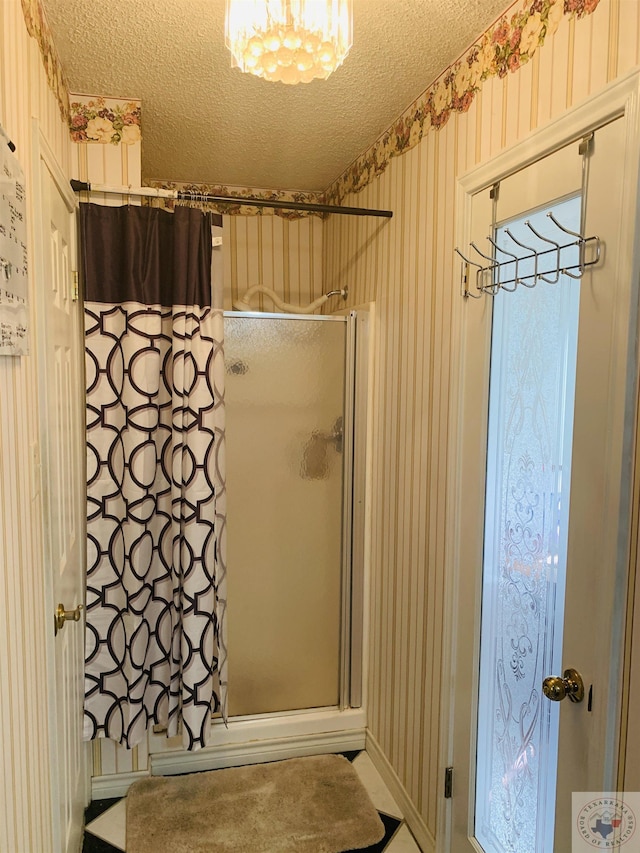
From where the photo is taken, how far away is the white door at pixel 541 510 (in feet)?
4.13

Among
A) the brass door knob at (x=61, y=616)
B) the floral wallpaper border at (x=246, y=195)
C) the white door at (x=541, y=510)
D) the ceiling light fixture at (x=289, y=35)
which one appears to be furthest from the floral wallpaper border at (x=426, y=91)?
the brass door knob at (x=61, y=616)

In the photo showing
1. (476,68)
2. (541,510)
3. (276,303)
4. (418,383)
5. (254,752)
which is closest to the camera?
(541,510)

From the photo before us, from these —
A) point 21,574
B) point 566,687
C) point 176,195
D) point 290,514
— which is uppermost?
point 176,195

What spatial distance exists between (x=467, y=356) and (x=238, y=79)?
1163 millimetres

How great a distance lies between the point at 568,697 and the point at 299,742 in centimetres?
158

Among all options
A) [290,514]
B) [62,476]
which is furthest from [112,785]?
[62,476]

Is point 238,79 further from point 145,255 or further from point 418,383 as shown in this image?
point 418,383

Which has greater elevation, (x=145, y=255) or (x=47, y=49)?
(x=47, y=49)

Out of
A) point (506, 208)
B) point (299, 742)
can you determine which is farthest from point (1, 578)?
point (299, 742)

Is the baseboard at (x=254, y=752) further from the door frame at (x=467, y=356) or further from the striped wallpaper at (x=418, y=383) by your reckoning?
the door frame at (x=467, y=356)

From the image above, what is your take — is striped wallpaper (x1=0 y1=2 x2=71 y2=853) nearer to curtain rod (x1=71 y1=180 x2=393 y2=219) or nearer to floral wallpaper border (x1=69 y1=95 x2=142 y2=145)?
curtain rod (x1=71 y1=180 x2=393 y2=219)

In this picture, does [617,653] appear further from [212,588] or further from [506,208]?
[212,588]

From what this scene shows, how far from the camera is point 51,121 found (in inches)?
68.6

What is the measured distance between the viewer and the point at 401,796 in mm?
2254
